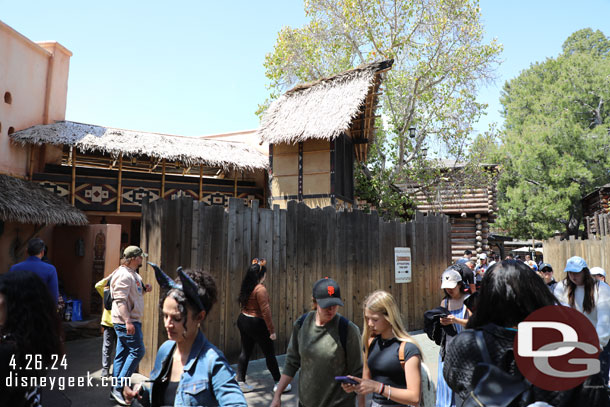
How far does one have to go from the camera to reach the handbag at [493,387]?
64.9 inches

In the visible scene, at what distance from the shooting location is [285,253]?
27.1ft

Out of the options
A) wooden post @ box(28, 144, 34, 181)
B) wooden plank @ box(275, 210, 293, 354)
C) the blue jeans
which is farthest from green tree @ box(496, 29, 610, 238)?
the blue jeans

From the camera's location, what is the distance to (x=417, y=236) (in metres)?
11.1

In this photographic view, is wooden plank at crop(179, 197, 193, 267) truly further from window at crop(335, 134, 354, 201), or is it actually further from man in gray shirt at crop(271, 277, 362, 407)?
window at crop(335, 134, 354, 201)

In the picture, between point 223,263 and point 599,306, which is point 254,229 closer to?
point 223,263

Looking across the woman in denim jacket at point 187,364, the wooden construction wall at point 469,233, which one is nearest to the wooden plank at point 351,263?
the woman in denim jacket at point 187,364

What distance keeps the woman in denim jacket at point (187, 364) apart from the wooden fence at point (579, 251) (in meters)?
12.7

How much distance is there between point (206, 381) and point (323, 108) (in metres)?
12.7

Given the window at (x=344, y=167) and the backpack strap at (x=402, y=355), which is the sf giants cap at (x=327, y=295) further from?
the window at (x=344, y=167)

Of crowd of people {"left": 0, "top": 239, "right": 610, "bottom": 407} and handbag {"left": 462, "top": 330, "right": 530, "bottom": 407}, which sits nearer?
handbag {"left": 462, "top": 330, "right": 530, "bottom": 407}

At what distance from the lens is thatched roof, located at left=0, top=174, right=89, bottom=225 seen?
1066 centimetres

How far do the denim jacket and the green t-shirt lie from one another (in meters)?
1.33

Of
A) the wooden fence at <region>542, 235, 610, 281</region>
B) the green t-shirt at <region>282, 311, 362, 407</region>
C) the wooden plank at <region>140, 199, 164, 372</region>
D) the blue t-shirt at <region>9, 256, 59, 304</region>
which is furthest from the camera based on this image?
the wooden fence at <region>542, 235, 610, 281</region>

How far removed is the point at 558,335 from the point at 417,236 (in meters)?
9.48
